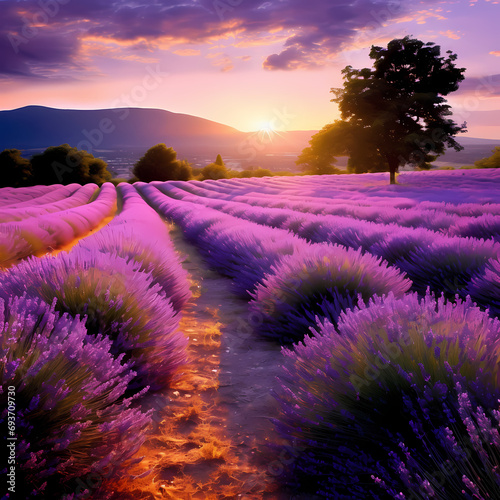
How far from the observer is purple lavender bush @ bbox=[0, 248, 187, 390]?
5.59 ft

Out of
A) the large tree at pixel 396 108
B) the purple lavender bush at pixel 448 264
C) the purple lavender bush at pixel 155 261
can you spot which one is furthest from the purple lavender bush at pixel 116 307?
the large tree at pixel 396 108

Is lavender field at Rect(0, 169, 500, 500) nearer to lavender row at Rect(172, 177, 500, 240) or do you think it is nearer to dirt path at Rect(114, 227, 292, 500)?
dirt path at Rect(114, 227, 292, 500)

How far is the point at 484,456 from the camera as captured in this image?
779 millimetres

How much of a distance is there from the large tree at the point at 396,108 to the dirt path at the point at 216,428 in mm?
18817

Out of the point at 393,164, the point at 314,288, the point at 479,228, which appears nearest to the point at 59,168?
the point at 393,164

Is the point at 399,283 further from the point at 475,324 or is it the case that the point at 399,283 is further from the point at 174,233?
the point at 174,233

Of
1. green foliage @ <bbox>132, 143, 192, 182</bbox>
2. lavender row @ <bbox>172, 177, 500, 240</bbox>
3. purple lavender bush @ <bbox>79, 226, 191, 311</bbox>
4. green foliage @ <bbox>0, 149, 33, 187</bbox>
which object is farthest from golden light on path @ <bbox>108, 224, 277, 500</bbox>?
green foliage @ <bbox>0, 149, 33, 187</bbox>


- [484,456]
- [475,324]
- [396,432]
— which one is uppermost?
[475,324]

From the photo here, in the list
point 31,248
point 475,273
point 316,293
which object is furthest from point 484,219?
point 31,248

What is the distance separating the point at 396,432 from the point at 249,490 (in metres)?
0.51

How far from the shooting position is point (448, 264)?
10.5 feet

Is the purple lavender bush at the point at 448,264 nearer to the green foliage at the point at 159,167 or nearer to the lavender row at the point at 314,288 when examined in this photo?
the lavender row at the point at 314,288

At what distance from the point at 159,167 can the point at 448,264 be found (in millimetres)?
44506

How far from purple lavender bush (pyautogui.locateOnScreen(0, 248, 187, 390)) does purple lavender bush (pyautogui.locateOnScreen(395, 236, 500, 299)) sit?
7.62 feet
